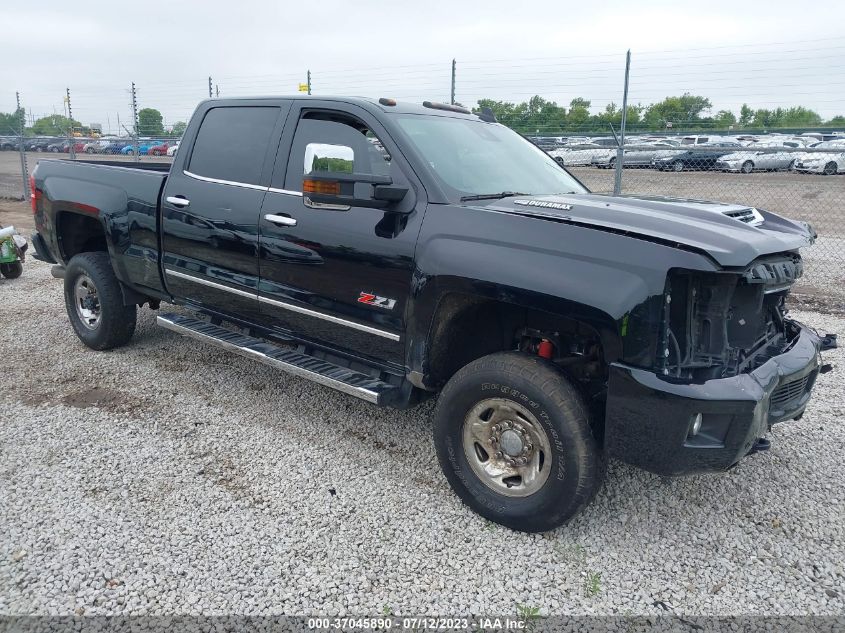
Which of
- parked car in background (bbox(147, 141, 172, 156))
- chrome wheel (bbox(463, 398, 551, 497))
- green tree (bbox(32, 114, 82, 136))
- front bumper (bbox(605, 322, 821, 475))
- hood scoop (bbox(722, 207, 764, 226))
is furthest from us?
green tree (bbox(32, 114, 82, 136))

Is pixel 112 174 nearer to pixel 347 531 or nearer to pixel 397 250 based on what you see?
pixel 397 250

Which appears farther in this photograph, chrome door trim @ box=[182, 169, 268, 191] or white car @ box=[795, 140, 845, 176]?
white car @ box=[795, 140, 845, 176]

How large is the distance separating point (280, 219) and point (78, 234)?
2695 millimetres

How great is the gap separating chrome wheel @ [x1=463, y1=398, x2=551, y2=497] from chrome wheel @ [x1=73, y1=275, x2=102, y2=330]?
363 centimetres

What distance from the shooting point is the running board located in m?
3.47

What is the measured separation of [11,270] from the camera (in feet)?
26.0

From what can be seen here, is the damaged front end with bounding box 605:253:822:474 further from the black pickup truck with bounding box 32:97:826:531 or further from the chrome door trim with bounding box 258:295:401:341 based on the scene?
the chrome door trim with bounding box 258:295:401:341

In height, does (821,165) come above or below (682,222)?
above

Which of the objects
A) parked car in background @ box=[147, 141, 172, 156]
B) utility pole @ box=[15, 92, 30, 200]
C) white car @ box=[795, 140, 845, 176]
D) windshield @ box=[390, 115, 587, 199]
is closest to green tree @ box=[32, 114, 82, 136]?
parked car in background @ box=[147, 141, 172, 156]

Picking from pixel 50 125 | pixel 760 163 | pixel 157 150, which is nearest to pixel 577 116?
pixel 760 163

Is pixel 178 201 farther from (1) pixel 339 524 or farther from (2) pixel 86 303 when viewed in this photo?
(1) pixel 339 524

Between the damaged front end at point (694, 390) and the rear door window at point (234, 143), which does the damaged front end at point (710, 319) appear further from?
the rear door window at point (234, 143)

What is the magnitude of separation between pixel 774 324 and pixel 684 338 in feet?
3.19

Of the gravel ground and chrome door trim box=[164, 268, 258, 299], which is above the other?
chrome door trim box=[164, 268, 258, 299]
